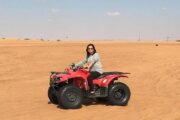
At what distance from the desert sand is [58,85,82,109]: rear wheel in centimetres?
22

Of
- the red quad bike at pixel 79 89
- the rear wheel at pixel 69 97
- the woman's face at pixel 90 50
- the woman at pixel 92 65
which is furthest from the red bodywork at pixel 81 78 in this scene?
the woman's face at pixel 90 50

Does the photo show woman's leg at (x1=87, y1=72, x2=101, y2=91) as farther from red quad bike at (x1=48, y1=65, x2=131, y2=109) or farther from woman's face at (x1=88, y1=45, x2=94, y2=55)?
woman's face at (x1=88, y1=45, x2=94, y2=55)

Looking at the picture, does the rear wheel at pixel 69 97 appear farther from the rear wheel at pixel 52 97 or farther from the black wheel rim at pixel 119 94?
the black wheel rim at pixel 119 94

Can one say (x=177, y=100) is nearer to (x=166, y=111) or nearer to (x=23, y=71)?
(x=166, y=111)

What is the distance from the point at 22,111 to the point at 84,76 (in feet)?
6.57

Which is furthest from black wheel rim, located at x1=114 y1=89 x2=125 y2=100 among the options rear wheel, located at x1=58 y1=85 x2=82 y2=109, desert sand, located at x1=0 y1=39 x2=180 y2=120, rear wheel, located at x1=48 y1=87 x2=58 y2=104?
rear wheel, located at x1=48 y1=87 x2=58 y2=104

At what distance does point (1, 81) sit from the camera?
1983 centimetres

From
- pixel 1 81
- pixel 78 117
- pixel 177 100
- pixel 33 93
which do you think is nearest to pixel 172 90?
pixel 177 100

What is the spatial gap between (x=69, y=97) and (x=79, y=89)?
388 mm

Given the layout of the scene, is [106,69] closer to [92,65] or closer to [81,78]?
[92,65]

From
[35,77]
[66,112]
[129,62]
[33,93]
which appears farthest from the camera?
[129,62]

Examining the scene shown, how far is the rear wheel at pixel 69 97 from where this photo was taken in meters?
11.9

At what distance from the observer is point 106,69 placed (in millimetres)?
24188

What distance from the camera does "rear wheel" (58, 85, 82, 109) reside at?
39.2 feet
